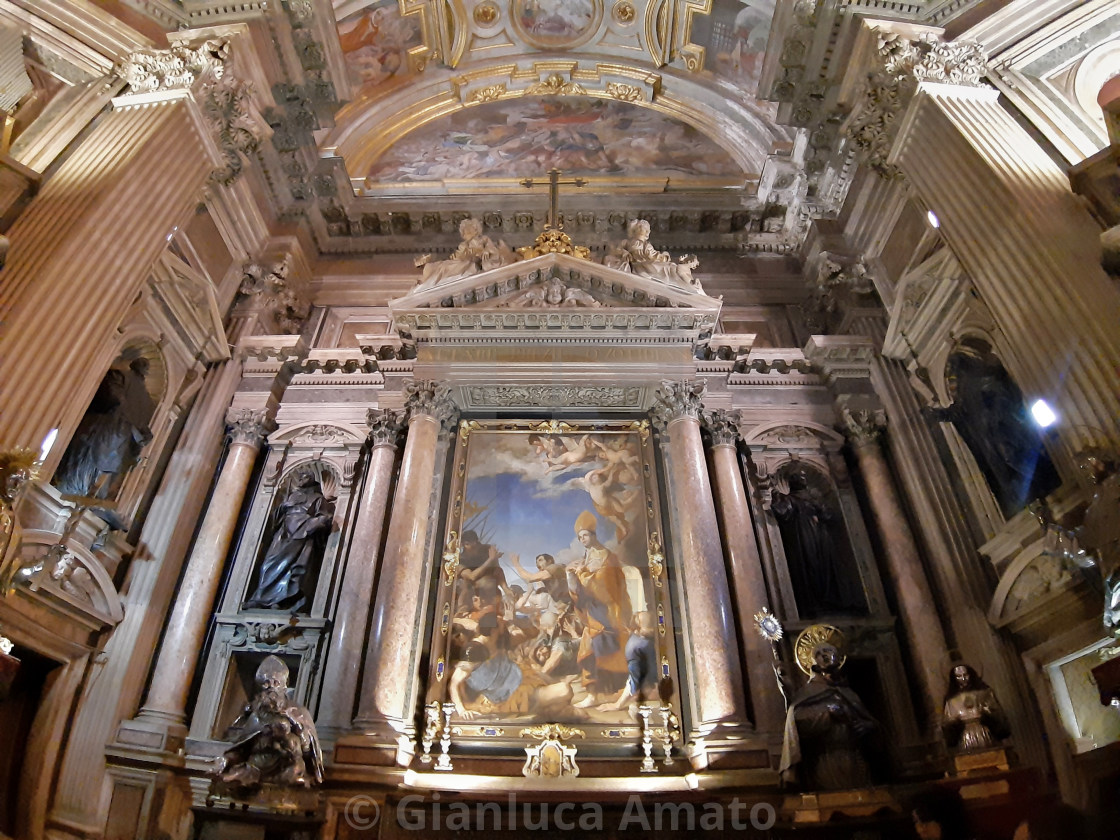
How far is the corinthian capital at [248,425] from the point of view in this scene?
9542 millimetres

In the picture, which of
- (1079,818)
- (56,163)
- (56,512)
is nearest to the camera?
(1079,818)

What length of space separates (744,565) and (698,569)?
0.62 metres

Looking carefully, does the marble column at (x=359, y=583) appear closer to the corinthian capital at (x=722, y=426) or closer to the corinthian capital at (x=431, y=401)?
the corinthian capital at (x=431, y=401)

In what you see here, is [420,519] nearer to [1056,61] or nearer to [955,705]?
[955,705]

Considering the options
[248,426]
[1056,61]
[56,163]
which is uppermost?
[1056,61]

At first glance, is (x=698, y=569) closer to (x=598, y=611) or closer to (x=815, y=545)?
(x=598, y=611)

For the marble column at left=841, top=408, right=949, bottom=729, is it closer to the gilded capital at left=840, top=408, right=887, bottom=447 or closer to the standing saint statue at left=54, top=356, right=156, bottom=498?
the gilded capital at left=840, top=408, right=887, bottom=447

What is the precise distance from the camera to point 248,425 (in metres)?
9.62

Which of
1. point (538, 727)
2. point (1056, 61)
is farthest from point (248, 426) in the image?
point (1056, 61)

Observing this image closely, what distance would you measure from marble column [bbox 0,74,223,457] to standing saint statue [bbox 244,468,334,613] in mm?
2607

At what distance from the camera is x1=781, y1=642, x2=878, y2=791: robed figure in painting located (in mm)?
6223

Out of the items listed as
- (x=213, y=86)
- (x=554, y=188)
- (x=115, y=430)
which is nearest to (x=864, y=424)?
(x=554, y=188)

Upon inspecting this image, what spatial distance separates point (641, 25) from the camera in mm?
14406

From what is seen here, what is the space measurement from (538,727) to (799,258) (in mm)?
8922
